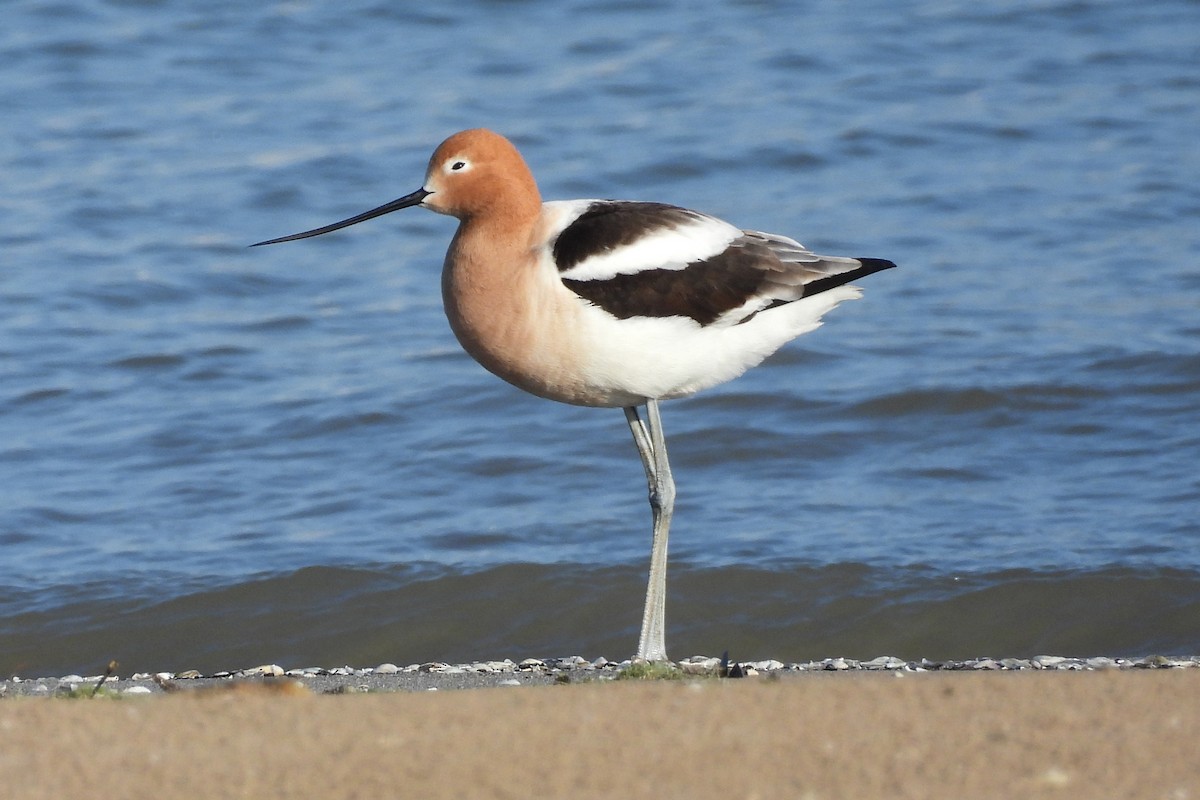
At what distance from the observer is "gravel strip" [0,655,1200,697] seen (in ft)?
20.2

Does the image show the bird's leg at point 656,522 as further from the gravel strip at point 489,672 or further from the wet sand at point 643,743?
the wet sand at point 643,743

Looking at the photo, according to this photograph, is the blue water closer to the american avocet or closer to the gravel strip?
the gravel strip

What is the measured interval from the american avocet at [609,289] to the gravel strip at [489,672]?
1.54 ft

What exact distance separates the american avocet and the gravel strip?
47 cm

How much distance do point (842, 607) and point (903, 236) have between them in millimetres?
4856

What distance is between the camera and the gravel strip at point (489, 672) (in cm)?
616

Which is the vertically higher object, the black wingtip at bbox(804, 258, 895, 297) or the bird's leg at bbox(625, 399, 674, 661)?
the black wingtip at bbox(804, 258, 895, 297)

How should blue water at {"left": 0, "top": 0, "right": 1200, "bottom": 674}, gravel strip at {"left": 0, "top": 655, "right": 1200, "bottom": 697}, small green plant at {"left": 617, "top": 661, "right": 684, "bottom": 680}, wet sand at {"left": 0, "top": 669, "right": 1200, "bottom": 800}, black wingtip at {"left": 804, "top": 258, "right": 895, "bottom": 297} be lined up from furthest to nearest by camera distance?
blue water at {"left": 0, "top": 0, "right": 1200, "bottom": 674} < black wingtip at {"left": 804, "top": 258, "right": 895, "bottom": 297} < gravel strip at {"left": 0, "top": 655, "right": 1200, "bottom": 697} < small green plant at {"left": 617, "top": 661, "right": 684, "bottom": 680} < wet sand at {"left": 0, "top": 669, "right": 1200, "bottom": 800}

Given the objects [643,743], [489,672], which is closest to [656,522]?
[489,672]

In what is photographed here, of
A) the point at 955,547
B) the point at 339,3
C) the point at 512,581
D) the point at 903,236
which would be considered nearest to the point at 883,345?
the point at 903,236

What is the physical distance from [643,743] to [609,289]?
2529mm

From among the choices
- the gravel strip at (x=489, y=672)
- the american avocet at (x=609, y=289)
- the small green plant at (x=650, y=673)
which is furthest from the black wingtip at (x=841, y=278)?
the small green plant at (x=650, y=673)

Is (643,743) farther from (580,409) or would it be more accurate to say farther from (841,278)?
(580,409)

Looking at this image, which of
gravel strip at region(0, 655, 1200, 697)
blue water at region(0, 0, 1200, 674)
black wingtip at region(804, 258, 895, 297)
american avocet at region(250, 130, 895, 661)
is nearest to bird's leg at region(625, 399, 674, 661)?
american avocet at region(250, 130, 895, 661)
